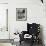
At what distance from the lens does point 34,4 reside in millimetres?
3160

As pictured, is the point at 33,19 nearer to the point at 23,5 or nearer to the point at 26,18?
the point at 26,18

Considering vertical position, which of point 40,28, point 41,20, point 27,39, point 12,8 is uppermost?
point 12,8

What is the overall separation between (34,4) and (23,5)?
1.09 feet

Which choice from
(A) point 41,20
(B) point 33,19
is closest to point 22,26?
(B) point 33,19

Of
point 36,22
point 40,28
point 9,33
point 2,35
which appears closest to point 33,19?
point 36,22

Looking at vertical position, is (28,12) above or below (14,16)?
above

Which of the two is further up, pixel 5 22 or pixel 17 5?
pixel 17 5

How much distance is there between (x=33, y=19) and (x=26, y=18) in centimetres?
21

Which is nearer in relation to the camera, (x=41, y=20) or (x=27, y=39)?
(x=27, y=39)

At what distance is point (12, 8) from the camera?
3207mm

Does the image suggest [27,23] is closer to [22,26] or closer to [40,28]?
[22,26]

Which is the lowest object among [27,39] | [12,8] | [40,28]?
[27,39]

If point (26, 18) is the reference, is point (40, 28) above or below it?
below

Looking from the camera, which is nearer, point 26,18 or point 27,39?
point 27,39
